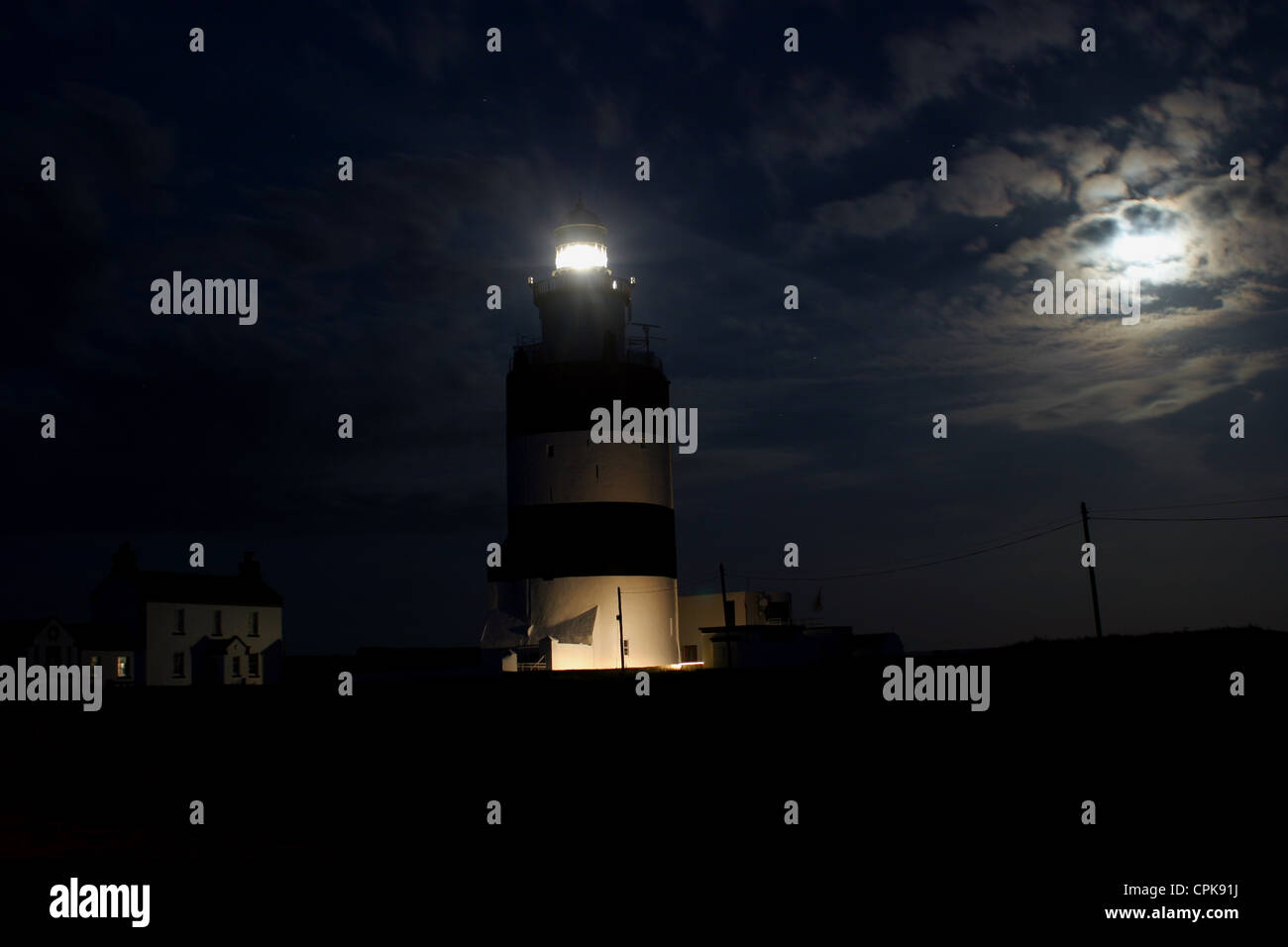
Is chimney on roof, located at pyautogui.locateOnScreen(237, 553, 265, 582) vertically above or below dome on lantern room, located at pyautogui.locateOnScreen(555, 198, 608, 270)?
below

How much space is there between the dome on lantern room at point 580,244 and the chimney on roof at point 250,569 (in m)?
28.1

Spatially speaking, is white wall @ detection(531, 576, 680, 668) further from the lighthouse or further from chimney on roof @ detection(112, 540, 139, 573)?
chimney on roof @ detection(112, 540, 139, 573)

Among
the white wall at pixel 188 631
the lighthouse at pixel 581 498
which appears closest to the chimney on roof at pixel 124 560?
the white wall at pixel 188 631

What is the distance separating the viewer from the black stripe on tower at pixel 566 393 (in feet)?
148

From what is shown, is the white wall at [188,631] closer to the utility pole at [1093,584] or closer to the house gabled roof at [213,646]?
the house gabled roof at [213,646]

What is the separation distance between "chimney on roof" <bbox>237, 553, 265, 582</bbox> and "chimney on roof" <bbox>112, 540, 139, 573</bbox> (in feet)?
20.2

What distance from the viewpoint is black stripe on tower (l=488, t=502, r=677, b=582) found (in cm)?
4441

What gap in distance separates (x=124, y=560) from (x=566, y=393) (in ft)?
90.9

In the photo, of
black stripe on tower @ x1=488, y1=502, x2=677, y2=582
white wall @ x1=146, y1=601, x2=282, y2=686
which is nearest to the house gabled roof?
white wall @ x1=146, y1=601, x2=282, y2=686
